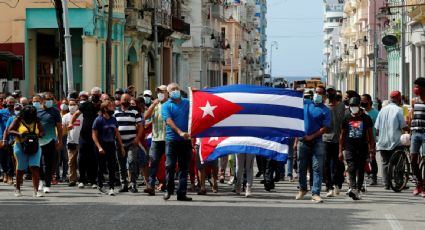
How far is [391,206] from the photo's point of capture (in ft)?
60.4

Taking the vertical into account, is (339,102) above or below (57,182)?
above

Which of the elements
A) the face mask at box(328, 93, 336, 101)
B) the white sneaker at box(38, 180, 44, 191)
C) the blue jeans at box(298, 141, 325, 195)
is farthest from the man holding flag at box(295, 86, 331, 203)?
the white sneaker at box(38, 180, 44, 191)

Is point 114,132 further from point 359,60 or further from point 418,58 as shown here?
point 359,60

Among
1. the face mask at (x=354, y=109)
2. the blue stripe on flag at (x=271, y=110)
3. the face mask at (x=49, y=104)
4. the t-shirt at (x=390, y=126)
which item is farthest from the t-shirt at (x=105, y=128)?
the t-shirt at (x=390, y=126)

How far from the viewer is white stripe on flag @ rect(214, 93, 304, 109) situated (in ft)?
67.3

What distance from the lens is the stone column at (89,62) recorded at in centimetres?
4953

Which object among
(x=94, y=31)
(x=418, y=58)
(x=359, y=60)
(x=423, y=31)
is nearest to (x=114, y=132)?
(x=94, y=31)

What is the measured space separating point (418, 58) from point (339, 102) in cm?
4043

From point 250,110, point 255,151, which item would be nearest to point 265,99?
point 250,110

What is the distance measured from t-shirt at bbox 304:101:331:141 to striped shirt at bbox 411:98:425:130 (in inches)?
77.5

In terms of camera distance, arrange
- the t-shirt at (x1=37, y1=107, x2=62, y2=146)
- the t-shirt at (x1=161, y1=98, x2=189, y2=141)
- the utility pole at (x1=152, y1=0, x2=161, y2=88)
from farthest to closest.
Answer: the utility pole at (x1=152, y1=0, x2=161, y2=88), the t-shirt at (x1=37, y1=107, x2=62, y2=146), the t-shirt at (x1=161, y1=98, x2=189, y2=141)

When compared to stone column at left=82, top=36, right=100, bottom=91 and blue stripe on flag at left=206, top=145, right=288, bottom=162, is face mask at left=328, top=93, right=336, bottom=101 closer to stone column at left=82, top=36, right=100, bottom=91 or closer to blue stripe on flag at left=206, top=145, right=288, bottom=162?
blue stripe on flag at left=206, top=145, right=288, bottom=162

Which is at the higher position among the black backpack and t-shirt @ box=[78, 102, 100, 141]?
t-shirt @ box=[78, 102, 100, 141]

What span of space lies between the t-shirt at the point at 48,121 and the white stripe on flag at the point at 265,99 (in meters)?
3.42
